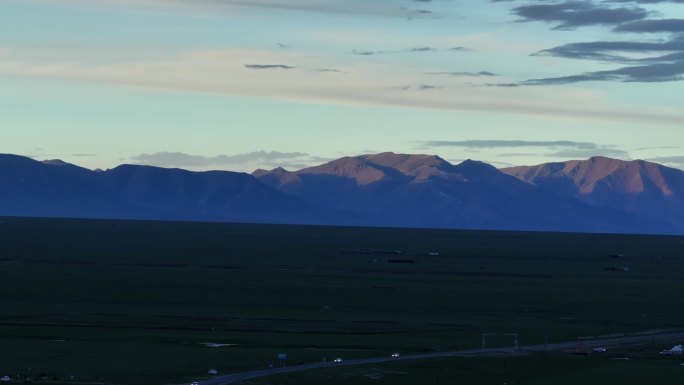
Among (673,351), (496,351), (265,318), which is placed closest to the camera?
(496,351)

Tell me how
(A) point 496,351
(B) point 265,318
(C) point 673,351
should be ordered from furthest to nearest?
(B) point 265,318
(C) point 673,351
(A) point 496,351

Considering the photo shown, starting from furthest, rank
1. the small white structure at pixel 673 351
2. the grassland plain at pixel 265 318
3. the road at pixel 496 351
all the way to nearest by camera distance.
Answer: the small white structure at pixel 673 351 → the grassland plain at pixel 265 318 → the road at pixel 496 351

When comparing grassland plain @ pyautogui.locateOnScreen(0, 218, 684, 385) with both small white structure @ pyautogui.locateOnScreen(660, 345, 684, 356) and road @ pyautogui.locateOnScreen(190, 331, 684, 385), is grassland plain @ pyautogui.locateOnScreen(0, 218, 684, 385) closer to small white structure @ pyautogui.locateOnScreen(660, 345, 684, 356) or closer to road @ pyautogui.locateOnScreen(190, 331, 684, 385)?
road @ pyautogui.locateOnScreen(190, 331, 684, 385)

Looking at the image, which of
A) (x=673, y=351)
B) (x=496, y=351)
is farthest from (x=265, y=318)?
(x=673, y=351)

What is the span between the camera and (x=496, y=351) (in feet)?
374

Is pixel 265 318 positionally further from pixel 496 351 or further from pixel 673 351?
pixel 673 351

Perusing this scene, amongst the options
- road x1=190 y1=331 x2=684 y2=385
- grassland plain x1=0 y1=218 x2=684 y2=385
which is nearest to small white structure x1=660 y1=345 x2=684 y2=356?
grassland plain x1=0 y1=218 x2=684 y2=385

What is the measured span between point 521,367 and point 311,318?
38.8 m

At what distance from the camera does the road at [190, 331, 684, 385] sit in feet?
314

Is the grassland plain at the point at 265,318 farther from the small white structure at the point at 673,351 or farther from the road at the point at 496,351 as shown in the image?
the small white structure at the point at 673,351

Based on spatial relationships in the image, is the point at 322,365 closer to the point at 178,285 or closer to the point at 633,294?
the point at 178,285

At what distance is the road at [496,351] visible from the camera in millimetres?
95688

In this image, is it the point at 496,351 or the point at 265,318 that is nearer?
the point at 496,351

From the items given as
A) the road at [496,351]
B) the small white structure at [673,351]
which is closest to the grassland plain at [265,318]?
the road at [496,351]
